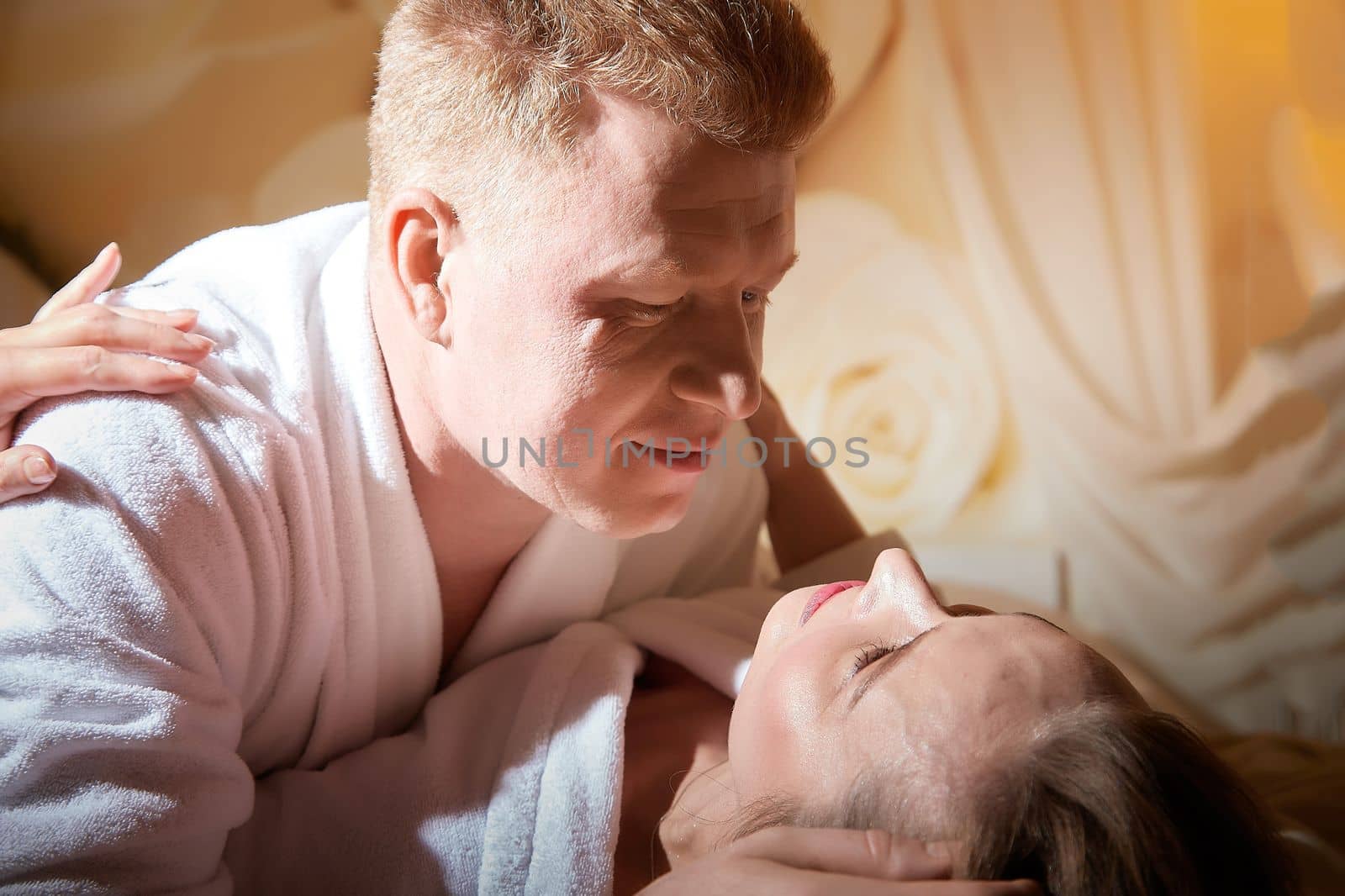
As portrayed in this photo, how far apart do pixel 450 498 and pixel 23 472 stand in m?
0.37

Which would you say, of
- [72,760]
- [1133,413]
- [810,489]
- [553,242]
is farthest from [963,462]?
[72,760]

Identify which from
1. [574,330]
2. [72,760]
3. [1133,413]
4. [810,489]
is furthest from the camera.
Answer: [1133,413]

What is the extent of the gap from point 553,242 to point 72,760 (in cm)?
51

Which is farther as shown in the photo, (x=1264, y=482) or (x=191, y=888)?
(x=1264, y=482)

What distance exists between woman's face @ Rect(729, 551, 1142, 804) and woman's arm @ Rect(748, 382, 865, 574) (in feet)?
1.76

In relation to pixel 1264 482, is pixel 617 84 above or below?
above

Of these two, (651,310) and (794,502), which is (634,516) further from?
(794,502)

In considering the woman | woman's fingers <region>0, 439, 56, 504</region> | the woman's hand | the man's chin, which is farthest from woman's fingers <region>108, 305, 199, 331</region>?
the woman

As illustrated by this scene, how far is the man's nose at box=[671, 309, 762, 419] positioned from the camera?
90 centimetres

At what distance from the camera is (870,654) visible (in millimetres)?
784

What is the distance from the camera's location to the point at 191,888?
809 mm

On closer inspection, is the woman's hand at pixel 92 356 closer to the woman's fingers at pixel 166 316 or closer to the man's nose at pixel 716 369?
the woman's fingers at pixel 166 316

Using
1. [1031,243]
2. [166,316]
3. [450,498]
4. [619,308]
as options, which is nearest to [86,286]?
[166,316]

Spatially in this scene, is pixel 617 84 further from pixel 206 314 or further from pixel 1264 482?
pixel 1264 482
